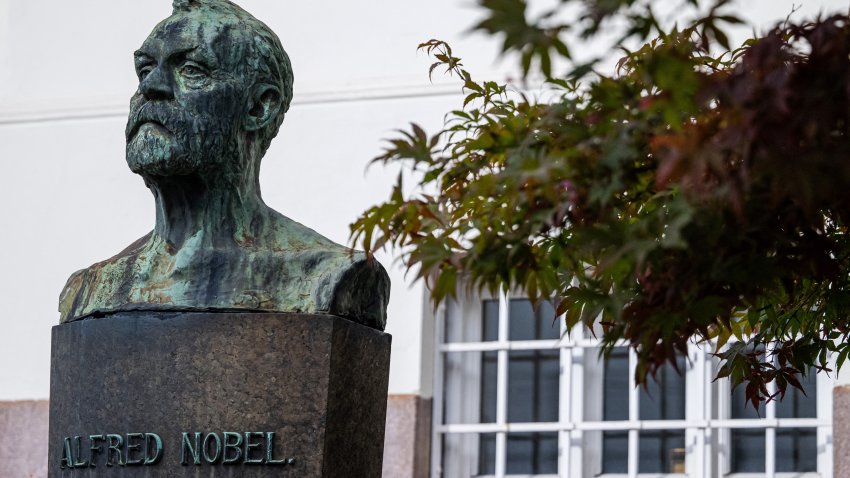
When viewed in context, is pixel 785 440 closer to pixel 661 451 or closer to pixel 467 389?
pixel 661 451

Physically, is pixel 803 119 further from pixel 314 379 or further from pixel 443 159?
pixel 314 379

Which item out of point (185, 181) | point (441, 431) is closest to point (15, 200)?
point (441, 431)

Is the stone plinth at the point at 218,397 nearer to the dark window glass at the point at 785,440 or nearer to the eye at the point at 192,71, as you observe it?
the eye at the point at 192,71

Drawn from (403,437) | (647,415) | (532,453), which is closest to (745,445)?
(647,415)

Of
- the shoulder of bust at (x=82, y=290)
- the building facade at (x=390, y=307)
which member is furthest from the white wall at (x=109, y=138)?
the shoulder of bust at (x=82, y=290)

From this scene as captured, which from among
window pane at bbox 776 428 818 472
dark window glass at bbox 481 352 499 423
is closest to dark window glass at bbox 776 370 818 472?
window pane at bbox 776 428 818 472

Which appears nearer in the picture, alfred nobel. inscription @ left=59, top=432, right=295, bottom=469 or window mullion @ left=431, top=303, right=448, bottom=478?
alfred nobel. inscription @ left=59, top=432, right=295, bottom=469

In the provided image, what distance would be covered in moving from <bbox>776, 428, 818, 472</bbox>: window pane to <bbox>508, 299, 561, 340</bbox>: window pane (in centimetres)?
127

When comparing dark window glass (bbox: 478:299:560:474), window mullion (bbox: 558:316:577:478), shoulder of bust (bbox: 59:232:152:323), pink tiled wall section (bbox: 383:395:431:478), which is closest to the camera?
shoulder of bust (bbox: 59:232:152:323)

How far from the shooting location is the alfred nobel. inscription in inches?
222

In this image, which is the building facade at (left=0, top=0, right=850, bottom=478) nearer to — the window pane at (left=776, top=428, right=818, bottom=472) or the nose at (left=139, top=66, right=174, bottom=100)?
the window pane at (left=776, top=428, right=818, bottom=472)

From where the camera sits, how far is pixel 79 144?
10875 mm

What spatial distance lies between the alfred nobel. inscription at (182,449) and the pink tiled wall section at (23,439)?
456 cm

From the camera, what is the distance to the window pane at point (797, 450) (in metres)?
9.59
